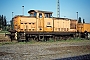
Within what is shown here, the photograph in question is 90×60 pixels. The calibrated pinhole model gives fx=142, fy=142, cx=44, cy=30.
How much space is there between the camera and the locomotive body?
17.7 metres

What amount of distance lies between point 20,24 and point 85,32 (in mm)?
11672

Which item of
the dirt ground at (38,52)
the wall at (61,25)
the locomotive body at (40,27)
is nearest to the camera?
the dirt ground at (38,52)

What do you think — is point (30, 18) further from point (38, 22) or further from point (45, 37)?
point (45, 37)

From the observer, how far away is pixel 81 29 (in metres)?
23.8

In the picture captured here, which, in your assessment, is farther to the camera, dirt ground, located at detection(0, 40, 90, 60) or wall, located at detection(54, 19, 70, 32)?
wall, located at detection(54, 19, 70, 32)

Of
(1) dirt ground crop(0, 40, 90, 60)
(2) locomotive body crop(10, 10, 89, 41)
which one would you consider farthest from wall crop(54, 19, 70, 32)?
(1) dirt ground crop(0, 40, 90, 60)

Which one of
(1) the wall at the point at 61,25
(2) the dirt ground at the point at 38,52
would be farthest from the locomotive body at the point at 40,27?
(2) the dirt ground at the point at 38,52

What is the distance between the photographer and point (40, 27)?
18844 millimetres

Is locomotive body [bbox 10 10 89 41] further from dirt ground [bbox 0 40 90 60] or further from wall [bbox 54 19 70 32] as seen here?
dirt ground [bbox 0 40 90 60]

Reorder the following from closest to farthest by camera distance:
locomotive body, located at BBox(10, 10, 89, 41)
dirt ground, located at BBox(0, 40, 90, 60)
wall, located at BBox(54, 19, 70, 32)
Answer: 1. dirt ground, located at BBox(0, 40, 90, 60)
2. locomotive body, located at BBox(10, 10, 89, 41)
3. wall, located at BBox(54, 19, 70, 32)

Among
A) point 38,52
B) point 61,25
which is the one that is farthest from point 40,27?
→ point 38,52

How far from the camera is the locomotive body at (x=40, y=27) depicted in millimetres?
17672

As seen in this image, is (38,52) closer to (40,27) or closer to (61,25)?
(40,27)

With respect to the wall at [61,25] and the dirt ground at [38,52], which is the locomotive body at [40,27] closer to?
the wall at [61,25]
